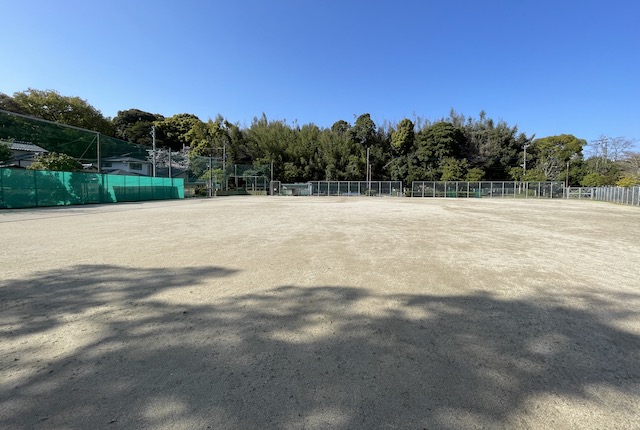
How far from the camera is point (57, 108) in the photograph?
4100 cm

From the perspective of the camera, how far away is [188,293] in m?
3.53

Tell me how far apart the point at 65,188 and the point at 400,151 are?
43449mm

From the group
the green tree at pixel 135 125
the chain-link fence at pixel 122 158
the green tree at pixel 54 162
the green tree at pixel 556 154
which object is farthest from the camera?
the green tree at pixel 135 125

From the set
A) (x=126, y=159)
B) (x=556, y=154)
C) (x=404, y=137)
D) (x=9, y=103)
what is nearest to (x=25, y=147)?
(x=126, y=159)

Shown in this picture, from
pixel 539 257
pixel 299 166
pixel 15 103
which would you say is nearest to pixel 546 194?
pixel 299 166

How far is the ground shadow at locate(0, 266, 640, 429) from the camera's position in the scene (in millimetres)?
1701

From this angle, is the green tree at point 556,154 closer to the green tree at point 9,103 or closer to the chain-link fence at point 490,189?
the chain-link fence at point 490,189

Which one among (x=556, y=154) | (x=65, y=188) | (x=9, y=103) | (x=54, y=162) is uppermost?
(x=9, y=103)

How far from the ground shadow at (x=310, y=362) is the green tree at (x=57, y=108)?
50363 mm

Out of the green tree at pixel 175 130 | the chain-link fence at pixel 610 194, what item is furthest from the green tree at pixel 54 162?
the chain-link fence at pixel 610 194

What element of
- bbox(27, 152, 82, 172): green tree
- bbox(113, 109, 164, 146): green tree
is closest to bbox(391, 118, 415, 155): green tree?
bbox(113, 109, 164, 146): green tree

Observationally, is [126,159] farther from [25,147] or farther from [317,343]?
[317,343]

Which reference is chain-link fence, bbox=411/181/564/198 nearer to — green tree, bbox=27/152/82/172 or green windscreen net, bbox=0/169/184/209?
green windscreen net, bbox=0/169/184/209

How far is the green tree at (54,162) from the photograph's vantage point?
20.5 meters
